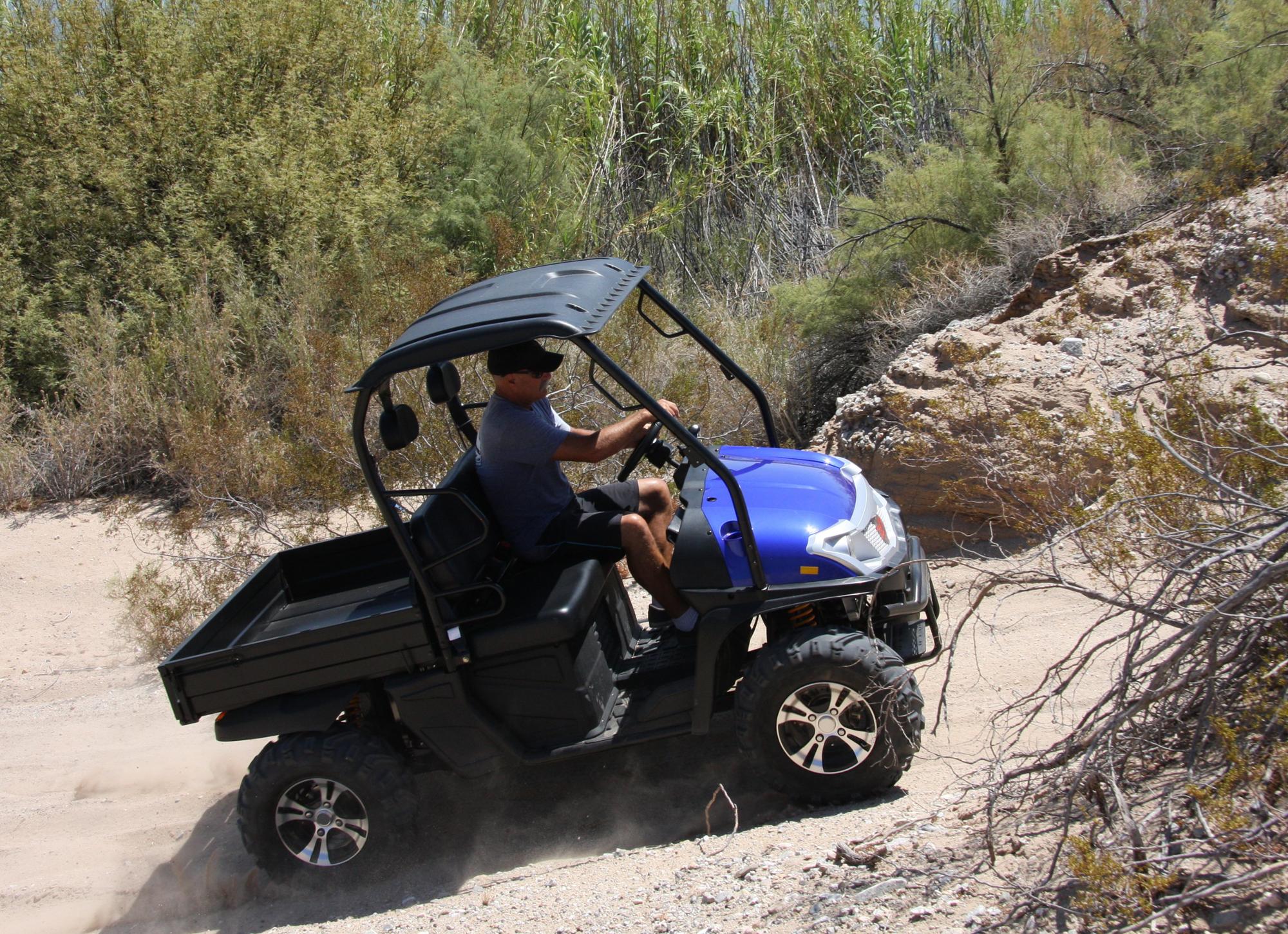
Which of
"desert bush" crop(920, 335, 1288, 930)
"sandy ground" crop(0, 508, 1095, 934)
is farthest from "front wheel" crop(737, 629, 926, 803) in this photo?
"desert bush" crop(920, 335, 1288, 930)

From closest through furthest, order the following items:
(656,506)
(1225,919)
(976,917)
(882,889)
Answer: (1225,919)
(976,917)
(882,889)
(656,506)

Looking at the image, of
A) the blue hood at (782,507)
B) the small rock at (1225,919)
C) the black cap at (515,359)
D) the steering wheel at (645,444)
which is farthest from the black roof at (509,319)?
the small rock at (1225,919)

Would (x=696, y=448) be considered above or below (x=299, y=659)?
above

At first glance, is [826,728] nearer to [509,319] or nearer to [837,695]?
[837,695]

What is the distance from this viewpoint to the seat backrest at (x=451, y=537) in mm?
4094

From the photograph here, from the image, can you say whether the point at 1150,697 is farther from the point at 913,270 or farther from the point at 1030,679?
the point at 913,270

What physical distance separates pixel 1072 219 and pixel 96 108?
876cm

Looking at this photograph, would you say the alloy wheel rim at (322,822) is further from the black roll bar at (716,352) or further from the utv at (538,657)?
the black roll bar at (716,352)

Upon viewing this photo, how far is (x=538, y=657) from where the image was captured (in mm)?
4164

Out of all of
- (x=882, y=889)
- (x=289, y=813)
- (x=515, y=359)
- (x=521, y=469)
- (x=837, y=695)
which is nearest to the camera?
(x=882, y=889)

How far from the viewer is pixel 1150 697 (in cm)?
303

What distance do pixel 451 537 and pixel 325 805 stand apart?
44.0 inches

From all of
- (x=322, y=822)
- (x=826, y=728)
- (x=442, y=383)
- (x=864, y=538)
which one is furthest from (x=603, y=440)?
(x=322, y=822)

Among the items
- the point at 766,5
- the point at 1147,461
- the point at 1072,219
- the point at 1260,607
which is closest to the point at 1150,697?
the point at 1260,607
